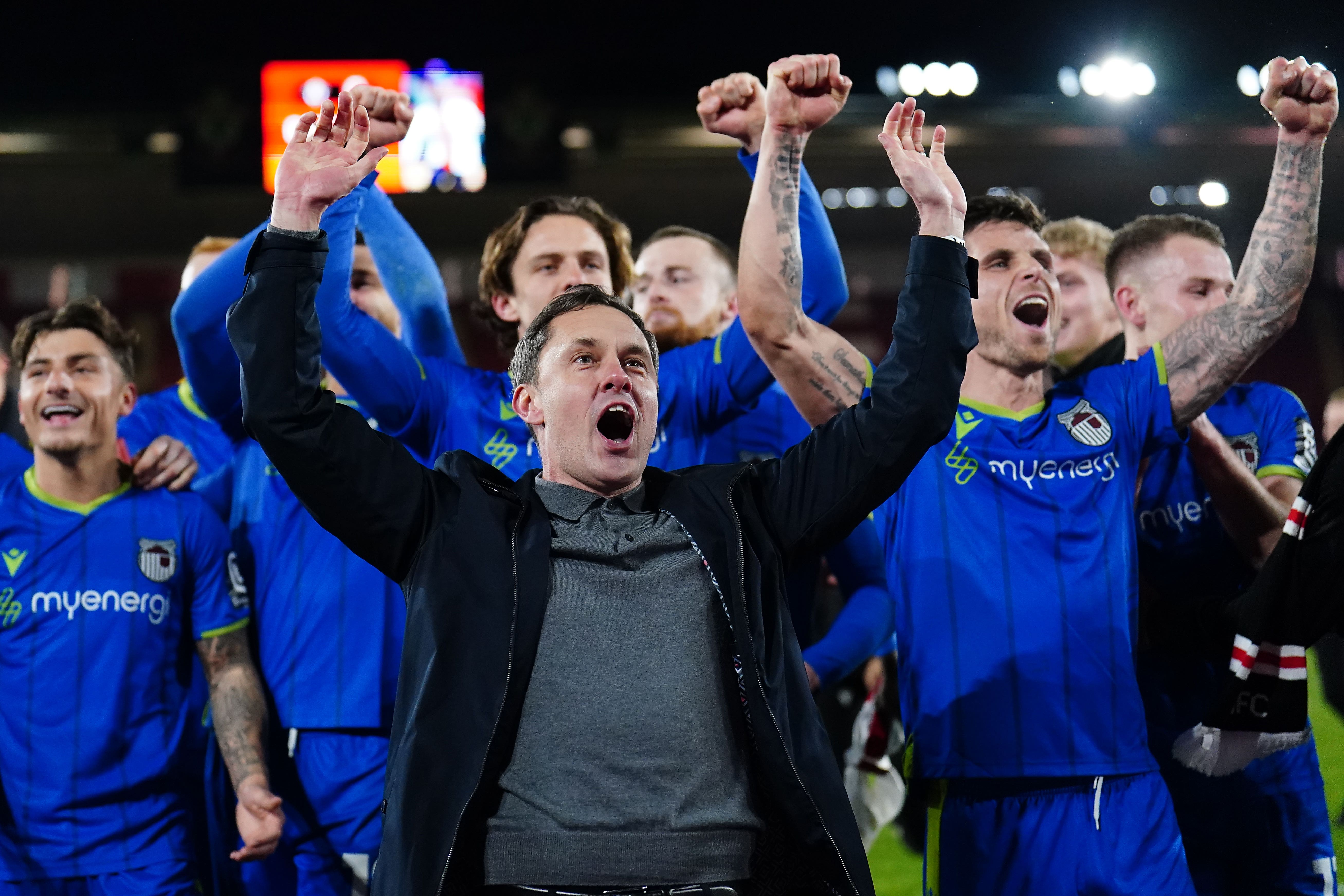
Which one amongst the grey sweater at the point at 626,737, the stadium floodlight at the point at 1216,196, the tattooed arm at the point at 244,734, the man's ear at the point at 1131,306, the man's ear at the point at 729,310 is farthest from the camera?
the stadium floodlight at the point at 1216,196

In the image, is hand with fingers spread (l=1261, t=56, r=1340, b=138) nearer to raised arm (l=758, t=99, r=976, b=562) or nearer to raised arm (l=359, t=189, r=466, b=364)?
raised arm (l=758, t=99, r=976, b=562)

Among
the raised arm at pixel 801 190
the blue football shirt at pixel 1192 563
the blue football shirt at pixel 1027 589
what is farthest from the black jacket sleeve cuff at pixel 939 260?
the blue football shirt at pixel 1192 563

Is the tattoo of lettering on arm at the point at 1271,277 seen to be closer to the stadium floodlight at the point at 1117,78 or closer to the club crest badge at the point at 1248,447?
the club crest badge at the point at 1248,447

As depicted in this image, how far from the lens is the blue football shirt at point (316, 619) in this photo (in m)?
3.10

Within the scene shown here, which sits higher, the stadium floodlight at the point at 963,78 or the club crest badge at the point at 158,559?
the stadium floodlight at the point at 963,78

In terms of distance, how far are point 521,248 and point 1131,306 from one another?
1.72 metres

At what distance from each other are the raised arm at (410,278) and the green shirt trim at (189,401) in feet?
2.45

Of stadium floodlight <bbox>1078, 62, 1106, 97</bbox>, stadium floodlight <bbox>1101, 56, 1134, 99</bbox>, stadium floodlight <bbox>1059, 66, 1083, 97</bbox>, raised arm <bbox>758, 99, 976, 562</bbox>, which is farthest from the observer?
stadium floodlight <bbox>1059, 66, 1083, 97</bbox>

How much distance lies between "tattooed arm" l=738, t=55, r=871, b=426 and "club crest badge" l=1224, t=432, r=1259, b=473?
1197mm

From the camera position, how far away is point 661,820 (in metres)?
1.82

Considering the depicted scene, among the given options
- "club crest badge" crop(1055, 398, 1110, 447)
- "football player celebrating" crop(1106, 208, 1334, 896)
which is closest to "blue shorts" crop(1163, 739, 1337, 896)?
"football player celebrating" crop(1106, 208, 1334, 896)

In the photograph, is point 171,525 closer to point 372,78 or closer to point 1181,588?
point 1181,588

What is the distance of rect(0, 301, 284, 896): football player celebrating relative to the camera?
2943 mm

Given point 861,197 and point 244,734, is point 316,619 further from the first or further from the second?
point 861,197
